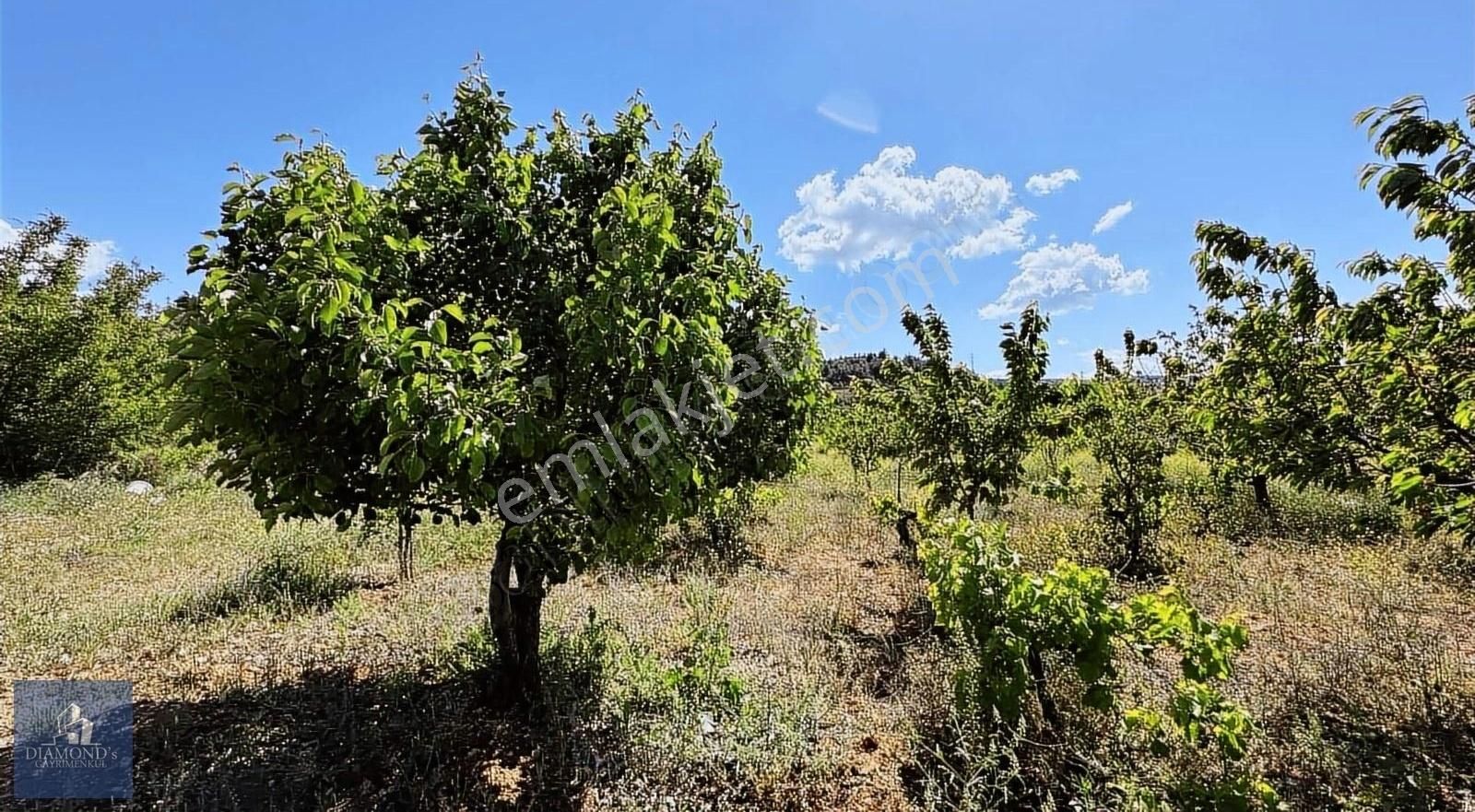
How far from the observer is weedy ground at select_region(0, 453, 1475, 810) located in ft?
9.97

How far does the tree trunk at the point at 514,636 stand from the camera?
362cm

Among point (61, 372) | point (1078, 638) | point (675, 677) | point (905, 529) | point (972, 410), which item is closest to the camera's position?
point (1078, 638)

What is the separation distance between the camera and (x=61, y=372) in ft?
37.3

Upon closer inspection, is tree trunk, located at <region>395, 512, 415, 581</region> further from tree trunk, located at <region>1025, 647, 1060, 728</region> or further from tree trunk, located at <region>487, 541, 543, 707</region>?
tree trunk, located at <region>1025, 647, 1060, 728</region>

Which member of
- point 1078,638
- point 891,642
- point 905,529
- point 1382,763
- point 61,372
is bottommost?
point 1382,763

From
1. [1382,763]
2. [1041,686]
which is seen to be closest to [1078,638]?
[1041,686]

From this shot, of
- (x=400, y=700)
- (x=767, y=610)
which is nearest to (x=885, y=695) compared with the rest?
(x=767, y=610)

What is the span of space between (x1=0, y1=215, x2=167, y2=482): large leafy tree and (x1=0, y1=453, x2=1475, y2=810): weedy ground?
575 cm

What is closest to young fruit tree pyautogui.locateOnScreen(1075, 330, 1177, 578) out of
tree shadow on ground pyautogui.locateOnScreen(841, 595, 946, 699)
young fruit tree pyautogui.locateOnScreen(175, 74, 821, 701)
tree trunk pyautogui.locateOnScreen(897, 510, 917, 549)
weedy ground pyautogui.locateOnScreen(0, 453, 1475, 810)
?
weedy ground pyautogui.locateOnScreen(0, 453, 1475, 810)

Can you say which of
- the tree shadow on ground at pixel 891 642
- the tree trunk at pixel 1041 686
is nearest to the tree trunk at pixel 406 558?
the tree shadow on ground at pixel 891 642

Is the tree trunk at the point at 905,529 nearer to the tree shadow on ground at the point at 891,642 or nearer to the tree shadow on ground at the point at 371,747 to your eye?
the tree shadow on ground at the point at 891,642

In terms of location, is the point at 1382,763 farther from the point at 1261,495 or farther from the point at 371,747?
the point at 1261,495

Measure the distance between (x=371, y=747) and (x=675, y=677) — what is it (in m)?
1.66

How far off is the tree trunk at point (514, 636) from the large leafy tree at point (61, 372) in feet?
34.6
